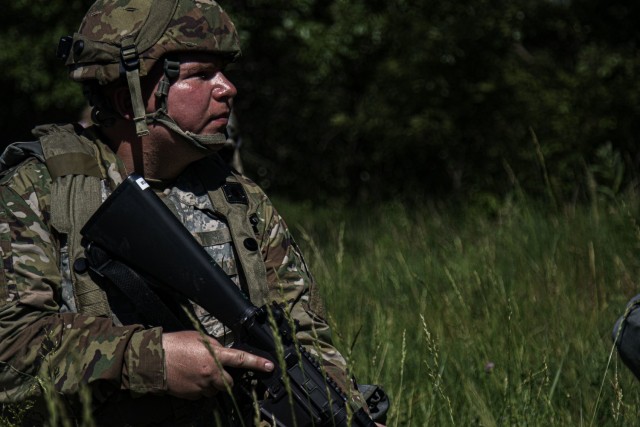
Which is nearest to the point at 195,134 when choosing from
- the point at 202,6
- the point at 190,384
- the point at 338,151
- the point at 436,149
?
the point at 202,6

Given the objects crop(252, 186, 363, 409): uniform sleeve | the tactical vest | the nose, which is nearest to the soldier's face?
the nose

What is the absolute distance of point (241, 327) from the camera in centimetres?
241

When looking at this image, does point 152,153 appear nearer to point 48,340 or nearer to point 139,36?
point 139,36

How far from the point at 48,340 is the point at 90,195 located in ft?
1.28

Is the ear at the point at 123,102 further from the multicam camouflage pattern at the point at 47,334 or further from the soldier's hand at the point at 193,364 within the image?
the soldier's hand at the point at 193,364

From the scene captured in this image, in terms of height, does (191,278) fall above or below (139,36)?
below

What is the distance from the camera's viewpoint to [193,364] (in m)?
2.29

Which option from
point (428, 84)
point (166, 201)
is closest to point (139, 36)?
point (166, 201)

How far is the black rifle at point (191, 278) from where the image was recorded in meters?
2.37

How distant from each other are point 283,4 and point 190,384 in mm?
6586

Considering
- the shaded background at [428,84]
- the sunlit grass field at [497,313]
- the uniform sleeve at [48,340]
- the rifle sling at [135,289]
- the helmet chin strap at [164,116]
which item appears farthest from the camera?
the shaded background at [428,84]

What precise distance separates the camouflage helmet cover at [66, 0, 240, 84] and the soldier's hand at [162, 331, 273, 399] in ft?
2.55

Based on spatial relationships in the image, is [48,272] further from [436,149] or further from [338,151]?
[338,151]

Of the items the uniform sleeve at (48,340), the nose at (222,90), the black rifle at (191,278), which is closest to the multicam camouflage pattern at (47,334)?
the uniform sleeve at (48,340)
